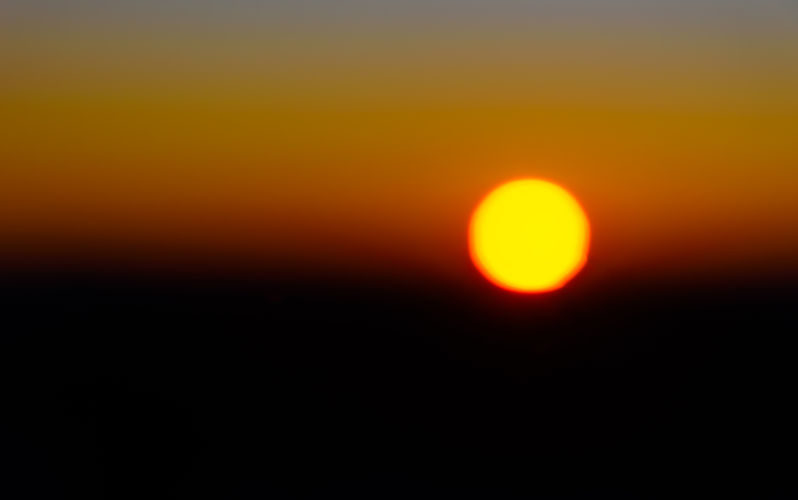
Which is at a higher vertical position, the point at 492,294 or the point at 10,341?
the point at 492,294

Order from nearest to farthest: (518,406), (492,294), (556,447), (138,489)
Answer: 1. (138,489)
2. (556,447)
3. (518,406)
4. (492,294)

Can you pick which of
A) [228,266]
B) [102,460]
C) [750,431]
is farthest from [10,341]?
[228,266]

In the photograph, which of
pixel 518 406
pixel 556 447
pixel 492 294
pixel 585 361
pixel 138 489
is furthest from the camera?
pixel 492 294

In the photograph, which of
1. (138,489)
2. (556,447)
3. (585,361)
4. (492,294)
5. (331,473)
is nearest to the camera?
(138,489)

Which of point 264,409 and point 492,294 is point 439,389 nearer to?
point 264,409

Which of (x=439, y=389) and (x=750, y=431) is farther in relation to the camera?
(x=439, y=389)

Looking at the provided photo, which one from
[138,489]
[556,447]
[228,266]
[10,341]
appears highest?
[228,266]

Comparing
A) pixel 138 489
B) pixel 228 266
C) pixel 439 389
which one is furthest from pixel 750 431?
pixel 228 266

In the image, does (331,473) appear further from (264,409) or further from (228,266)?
(228,266)

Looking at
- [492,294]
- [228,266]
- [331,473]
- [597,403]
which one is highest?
[228,266]
